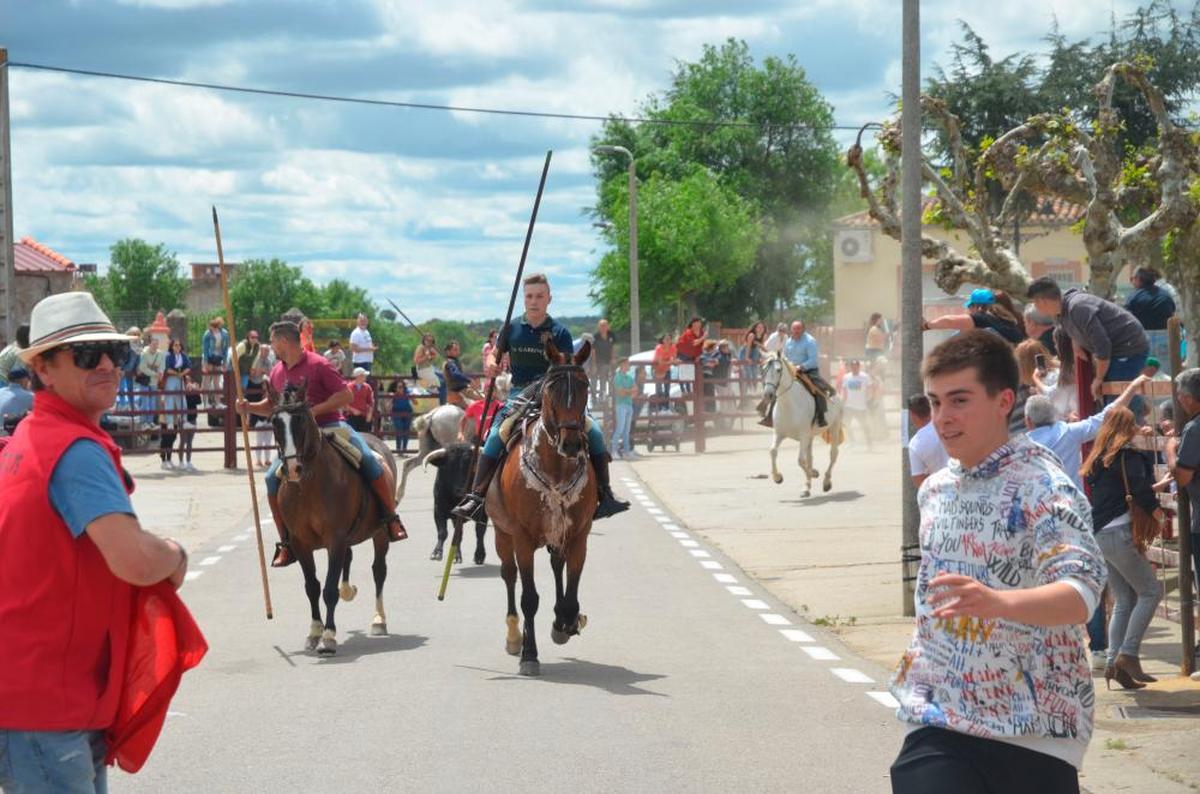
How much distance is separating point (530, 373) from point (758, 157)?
298 feet

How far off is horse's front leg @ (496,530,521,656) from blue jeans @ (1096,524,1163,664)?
12.4 feet

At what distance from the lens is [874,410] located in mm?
43062

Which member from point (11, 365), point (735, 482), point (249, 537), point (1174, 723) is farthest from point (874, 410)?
point (1174, 723)

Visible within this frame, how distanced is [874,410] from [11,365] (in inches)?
1170

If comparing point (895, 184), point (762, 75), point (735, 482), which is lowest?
point (735, 482)

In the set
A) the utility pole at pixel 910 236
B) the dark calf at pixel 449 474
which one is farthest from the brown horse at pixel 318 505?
the dark calf at pixel 449 474

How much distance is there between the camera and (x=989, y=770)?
4852 millimetres

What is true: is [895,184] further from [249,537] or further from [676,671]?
[676,671]

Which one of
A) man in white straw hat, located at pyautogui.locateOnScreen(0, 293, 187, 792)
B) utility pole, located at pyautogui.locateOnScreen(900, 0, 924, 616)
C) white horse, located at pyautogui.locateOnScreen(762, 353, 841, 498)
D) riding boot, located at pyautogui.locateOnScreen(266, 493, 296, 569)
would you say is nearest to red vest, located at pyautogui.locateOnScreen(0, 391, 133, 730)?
man in white straw hat, located at pyautogui.locateOnScreen(0, 293, 187, 792)

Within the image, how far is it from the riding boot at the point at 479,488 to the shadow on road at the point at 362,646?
1.01 m

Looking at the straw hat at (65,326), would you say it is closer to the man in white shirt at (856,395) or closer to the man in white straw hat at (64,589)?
the man in white straw hat at (64,589)

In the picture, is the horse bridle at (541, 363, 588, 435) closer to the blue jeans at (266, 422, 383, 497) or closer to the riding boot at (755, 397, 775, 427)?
the blue jeans at (266, 422, 383, 497)

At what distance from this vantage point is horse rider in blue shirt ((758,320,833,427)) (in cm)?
3055

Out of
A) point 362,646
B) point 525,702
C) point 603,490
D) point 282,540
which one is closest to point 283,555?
point 282,540
